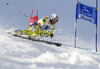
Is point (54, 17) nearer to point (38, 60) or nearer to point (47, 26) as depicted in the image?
point (47, 26)

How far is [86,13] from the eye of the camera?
36.2ft

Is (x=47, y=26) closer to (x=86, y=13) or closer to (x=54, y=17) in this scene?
(x=54, y=17)

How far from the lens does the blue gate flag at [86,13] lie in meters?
10.8

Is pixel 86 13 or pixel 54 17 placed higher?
pixel 86 13

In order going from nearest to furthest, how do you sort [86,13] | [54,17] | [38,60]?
[38,60] → [54,17] → [86,13]

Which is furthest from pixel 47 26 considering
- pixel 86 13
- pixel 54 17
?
pixel 86 13

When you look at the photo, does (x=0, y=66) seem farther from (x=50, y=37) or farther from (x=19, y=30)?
(x=19, y=30)

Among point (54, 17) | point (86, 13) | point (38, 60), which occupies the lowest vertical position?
point (38, 60)

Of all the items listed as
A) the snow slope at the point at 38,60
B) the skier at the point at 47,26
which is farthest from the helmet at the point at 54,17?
the snow slope at the point at 38,60

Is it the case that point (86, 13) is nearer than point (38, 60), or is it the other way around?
point (38, 60)

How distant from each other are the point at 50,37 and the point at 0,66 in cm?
693

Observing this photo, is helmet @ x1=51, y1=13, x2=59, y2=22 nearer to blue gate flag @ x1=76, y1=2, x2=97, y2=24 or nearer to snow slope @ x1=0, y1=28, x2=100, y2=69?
blue gate flag @ x1=76, y1=2, x2=97, y2=24

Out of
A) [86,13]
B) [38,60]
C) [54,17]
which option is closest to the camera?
[38,60]

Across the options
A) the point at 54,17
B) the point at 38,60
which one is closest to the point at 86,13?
the point at 54,17
